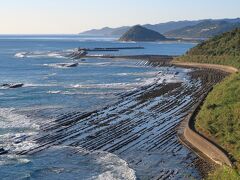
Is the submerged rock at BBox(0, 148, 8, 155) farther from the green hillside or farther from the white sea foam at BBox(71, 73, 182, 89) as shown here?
the green hillside

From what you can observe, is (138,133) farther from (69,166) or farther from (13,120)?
(13,120)

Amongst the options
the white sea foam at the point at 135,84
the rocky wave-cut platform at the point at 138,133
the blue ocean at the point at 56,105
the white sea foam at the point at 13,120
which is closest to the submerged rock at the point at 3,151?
the blue ocean at the point at 56,105

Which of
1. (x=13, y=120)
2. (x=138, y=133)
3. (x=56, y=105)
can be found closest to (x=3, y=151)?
(x=13, y=120)

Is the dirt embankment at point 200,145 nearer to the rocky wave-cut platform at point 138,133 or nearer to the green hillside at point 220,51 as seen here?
the rocky wave-cut platform at point 138,133

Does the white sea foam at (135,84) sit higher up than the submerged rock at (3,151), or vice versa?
the submerged rock at (3,151)

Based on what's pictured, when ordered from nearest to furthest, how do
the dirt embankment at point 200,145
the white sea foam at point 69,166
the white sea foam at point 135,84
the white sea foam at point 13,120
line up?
the white sea foam at point 69,166
the dirt embankment at point 200,145
the white sea foam at point 13,120
the white sea foam at point 135,84

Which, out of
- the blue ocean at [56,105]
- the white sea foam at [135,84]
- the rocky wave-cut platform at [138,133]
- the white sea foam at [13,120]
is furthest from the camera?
the white sea foam at [135,84]

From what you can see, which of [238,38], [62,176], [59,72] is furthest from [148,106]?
[238,38]

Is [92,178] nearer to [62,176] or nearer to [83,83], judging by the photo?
[62,176]
